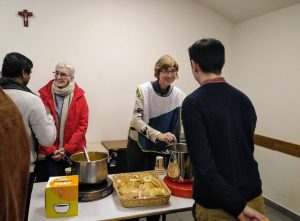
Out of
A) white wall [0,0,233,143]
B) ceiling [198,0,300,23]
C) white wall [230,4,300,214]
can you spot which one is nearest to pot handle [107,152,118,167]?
white wall [0,0,233,143]

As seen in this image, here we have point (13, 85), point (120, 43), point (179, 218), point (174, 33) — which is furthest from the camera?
point (174, 33)

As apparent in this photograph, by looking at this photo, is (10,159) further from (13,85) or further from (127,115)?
(127,115)

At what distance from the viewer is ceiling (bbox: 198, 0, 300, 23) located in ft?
9.30

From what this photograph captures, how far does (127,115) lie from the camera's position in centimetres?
337

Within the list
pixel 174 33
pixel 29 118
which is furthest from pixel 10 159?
pixel 174 33

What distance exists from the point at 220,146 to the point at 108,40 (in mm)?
2455

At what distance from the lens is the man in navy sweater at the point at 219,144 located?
Result: 1.03 metres

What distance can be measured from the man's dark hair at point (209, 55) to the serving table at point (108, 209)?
2.23 feet

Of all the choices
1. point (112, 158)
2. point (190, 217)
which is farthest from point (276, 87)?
point (112, 158)

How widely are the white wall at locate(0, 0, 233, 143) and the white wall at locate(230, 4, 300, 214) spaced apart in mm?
589

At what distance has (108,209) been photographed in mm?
1311

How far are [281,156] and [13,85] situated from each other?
2.59m

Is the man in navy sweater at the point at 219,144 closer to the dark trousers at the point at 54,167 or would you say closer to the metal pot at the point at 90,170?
the metal pot at the point at 90,170

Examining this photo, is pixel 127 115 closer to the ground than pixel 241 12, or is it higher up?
closer to the ground
